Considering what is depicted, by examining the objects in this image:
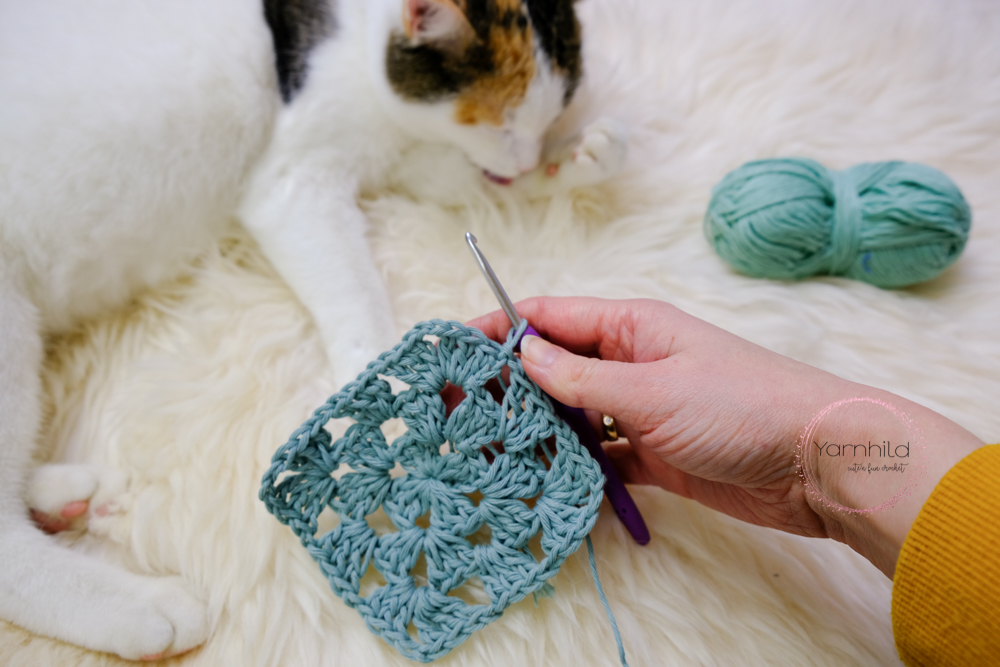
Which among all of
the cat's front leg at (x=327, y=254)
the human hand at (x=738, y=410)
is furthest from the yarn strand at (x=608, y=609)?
the cat's front leg at (x=327, y=254)

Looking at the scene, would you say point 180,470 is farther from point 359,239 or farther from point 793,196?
point 793,196

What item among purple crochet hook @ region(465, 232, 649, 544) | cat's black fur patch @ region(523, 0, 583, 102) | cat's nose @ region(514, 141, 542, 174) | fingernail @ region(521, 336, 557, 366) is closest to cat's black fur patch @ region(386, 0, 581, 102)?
cat's black fur patch @ region(523, 0, 583, 102)

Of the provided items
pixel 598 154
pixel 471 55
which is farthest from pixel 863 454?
pixel 471 55

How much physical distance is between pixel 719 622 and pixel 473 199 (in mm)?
666

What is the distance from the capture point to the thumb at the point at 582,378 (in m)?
0.48

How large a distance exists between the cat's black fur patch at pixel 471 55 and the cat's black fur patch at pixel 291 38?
0.13m

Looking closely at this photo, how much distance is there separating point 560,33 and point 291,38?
0.40 metres

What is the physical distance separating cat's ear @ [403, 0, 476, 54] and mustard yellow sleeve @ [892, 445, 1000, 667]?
2.28ft

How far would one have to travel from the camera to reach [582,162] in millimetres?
810

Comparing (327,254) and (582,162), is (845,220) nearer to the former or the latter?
(582,162)

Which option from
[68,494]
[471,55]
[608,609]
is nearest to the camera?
[608,609]

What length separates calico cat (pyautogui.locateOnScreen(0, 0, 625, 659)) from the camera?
1.92 feet

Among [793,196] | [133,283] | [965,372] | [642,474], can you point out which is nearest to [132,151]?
[133,283]

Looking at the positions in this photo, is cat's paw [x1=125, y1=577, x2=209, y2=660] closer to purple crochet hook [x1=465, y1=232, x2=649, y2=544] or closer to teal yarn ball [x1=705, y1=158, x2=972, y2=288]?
purple crochet hook [x1=465, y1=232, x2=649, y2=544]
